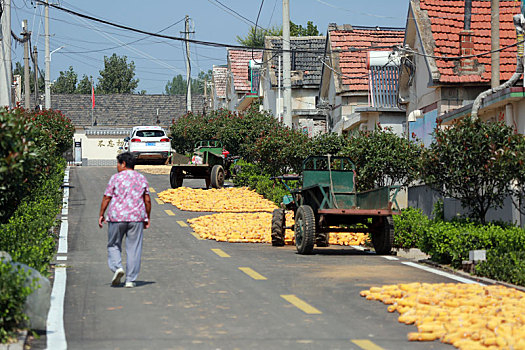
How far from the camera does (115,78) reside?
402 ft

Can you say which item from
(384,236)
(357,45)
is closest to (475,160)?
(384,236)

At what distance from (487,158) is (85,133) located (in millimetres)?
63669

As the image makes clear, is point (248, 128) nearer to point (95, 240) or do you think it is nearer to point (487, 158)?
point (95, 240)

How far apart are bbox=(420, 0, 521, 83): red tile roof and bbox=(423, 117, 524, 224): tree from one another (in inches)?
499

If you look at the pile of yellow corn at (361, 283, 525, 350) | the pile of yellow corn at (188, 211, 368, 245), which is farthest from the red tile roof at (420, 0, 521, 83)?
the pile of yellow corn at (361, 283, 525, 350)

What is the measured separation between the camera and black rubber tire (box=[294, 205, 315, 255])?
16656mm

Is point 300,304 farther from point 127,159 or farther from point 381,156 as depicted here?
point 381,156

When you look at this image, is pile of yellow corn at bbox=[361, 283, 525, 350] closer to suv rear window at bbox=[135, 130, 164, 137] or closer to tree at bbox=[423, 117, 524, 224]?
tree at bbox=[423, 117, 524, 224]

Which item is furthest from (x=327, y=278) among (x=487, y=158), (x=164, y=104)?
(x=164, y=104)

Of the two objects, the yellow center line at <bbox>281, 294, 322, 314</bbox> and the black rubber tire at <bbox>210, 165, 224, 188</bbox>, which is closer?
the yellow center line at <bbox>281, 294, 322, 314</bbox>

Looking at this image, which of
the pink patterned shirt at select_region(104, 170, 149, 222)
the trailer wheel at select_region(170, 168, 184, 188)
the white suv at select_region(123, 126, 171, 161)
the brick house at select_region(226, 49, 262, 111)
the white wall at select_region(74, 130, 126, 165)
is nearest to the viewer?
the pink patterned shirt at select_region(104, 170, 149, 222)

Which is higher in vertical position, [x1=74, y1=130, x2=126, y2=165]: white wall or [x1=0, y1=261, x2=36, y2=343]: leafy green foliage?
[x1=74, y1=130, x2=126, y2=165]: white wall

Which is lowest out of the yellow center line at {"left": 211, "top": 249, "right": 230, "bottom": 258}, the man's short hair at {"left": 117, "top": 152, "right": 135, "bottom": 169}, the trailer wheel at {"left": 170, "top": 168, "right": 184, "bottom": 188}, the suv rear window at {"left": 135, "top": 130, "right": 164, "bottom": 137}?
the yellow center line at {"left": 211, "top": 249, "right": 230, "bottom": 258}

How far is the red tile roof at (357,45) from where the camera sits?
40.6 metres
